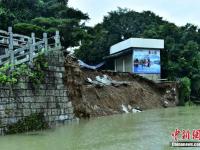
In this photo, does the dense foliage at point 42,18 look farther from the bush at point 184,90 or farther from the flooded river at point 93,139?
the flooded river at point 93,139

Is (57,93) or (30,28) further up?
(30,28)

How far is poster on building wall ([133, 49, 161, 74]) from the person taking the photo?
37000mm

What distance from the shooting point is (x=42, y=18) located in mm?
30531

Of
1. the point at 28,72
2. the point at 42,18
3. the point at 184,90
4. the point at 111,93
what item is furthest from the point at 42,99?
the point at 184,90

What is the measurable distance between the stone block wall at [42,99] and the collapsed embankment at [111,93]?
1422 mm

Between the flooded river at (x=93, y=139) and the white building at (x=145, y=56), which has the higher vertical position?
the white building at (x=145, y=56)

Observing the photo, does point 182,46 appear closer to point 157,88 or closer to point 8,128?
point 157,88

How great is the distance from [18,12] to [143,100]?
11.6m

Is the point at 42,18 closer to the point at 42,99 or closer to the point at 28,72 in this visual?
the point at 42,99

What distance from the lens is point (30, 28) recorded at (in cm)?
2723

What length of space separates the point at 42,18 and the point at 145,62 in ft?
34.8

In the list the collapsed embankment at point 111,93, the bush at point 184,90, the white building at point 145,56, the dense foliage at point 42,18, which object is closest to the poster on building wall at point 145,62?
the white building at point 145,56

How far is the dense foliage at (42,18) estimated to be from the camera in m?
28.8

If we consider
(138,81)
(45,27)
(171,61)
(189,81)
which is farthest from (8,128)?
(171,61)
